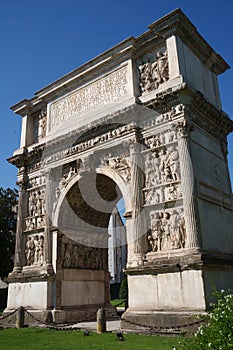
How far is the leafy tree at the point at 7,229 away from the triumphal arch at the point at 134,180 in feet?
29.1

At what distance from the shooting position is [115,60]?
46.3ft

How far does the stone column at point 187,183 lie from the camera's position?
33.2ft

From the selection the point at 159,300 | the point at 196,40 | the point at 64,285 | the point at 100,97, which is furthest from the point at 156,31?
the point at 64,285

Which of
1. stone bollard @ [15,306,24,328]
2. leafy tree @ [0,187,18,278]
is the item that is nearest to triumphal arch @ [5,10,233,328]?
stone bollard @ [15,306,24,328]

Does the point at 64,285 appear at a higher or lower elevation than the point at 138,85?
lower

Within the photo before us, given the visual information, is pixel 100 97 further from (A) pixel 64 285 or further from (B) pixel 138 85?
(A) pixel 64 285

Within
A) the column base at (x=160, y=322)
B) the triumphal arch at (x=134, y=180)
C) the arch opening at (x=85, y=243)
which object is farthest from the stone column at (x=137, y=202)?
the arch opening at (x=85, y=243)

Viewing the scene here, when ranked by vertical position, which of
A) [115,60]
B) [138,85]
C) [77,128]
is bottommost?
[77,128]

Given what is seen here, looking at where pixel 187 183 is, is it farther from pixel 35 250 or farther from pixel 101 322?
pixel 35 250

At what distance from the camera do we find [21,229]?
15609mm

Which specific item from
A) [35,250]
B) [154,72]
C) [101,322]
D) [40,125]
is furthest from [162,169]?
[40,125]

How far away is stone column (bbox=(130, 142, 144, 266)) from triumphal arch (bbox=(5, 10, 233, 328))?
0.04 m

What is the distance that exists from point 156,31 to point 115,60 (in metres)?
2.21

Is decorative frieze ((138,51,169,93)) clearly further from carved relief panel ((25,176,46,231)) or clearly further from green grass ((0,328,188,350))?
green grass ((0,328,188,350))
